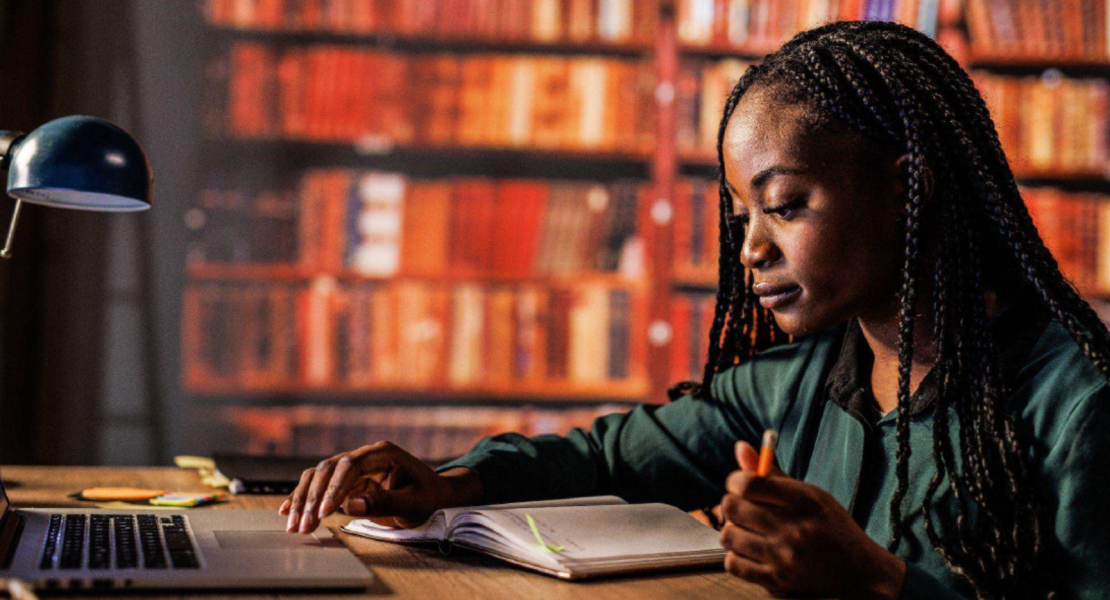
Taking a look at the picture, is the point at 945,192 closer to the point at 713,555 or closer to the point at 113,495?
the point at 713,555

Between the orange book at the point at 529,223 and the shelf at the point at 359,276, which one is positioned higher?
the orange book at the point at 529,223

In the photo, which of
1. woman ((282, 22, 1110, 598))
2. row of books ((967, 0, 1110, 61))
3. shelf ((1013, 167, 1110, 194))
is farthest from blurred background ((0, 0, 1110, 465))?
woman ((282, 22, 1110, 598))

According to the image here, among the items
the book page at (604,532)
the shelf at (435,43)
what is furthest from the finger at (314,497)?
the shelf at (435,43)

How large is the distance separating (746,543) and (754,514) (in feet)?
0.08

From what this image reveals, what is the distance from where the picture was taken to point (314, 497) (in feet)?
3.18

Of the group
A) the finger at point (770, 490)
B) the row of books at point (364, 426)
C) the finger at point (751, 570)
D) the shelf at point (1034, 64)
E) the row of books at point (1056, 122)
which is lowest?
the row of books at point (364, 426)

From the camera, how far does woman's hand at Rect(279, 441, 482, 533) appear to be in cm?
97

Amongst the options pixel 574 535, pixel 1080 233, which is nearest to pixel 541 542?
pixel 574 535

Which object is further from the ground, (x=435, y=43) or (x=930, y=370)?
(x=435, y=43)

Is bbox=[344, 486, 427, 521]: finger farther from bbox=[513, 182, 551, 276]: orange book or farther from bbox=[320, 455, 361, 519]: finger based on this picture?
bbox=[513, 182, 551, 276]: orange book

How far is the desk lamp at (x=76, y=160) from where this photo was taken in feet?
3.62

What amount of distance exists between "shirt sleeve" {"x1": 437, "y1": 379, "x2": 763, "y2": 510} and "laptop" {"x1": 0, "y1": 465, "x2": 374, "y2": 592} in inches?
13.1

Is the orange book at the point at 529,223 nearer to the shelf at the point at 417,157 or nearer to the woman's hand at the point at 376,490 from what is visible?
the shelf at the point at 417,157

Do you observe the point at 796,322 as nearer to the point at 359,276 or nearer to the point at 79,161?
the point at 79,161
